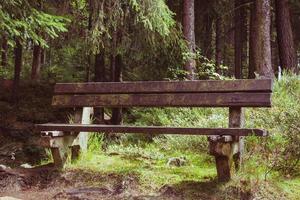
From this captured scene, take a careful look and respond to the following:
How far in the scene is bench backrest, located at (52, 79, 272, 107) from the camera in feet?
17.9

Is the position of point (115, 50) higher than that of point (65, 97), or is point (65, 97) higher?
point (115, 50)

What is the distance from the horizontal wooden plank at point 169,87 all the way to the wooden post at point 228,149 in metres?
0.33

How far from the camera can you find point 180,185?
533 centimetres

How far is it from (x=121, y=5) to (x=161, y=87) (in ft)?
19.8

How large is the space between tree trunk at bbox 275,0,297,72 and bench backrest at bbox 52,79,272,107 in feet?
30.7

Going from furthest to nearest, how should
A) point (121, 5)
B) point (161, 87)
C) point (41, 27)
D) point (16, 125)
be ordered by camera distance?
point (16, 125)
point (121, 5)
point (41, 27)
point (161, 87)

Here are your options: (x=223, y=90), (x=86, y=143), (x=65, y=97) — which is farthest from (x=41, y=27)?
(x=223, y=90)

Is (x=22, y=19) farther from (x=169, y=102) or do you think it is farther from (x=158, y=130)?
(x=158, y=130)

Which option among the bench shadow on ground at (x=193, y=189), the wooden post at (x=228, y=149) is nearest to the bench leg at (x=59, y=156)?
the bench shadow on ground at (x=193, y=189)

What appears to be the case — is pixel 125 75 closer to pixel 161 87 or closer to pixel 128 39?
pixel 128 39

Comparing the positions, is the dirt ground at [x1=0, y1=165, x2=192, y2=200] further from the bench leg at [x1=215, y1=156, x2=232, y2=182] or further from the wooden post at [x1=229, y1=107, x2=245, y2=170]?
the wooden post at [x1=229, y1=107, x2=245, y2=170]

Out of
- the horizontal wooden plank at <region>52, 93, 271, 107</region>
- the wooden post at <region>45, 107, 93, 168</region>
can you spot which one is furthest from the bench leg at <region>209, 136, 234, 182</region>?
the wooden post at <region>45, 107, 93, 168</region>

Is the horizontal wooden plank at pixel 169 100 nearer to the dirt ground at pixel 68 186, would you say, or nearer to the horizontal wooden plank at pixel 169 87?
the horizontal wooden plank at pixel 169 87

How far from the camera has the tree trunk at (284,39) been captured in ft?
47.3
